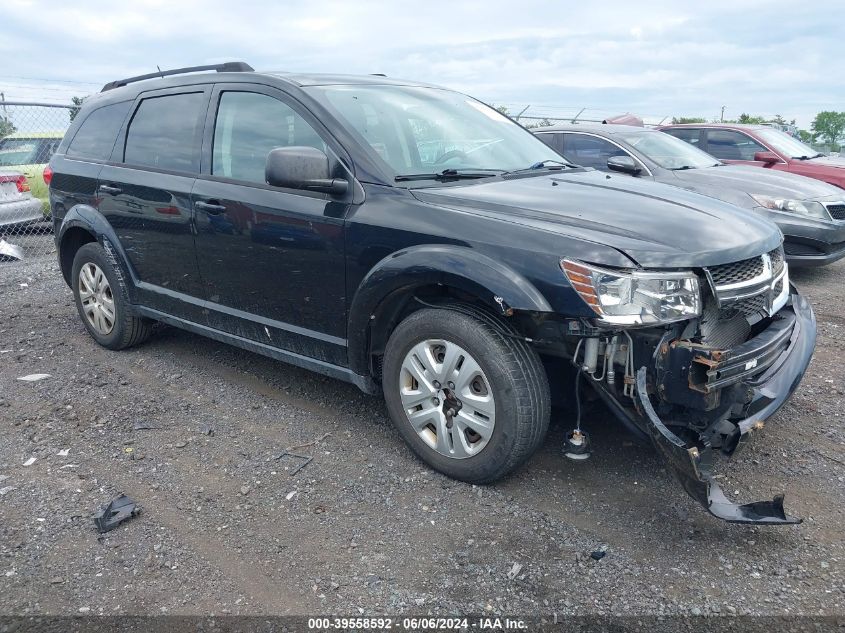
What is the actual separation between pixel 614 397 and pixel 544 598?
0.83 meters

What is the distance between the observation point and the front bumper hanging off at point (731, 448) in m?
2.59

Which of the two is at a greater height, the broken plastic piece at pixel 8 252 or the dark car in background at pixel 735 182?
the dark car in background at pixel 735 182

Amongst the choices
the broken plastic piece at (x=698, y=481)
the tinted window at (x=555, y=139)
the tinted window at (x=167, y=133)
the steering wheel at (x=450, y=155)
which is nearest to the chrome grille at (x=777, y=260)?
the broken plastic piece at (x=698, y=481)

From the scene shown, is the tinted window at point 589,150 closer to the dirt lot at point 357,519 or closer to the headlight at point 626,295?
the dirt lot at point 357,519

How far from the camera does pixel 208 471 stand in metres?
3.43

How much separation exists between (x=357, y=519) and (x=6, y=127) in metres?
9.96

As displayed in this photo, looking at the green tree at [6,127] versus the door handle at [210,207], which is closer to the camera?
the door handle at [210,207]

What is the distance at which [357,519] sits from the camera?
2.99 meters

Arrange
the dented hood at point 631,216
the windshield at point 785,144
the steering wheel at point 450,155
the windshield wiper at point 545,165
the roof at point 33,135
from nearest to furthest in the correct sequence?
1. the dented hood at point 631,216
2. the steering wheel at point 450,155
3. the windshield wiper at point 545,165
4. the windshield at point 785,144
5. the roof at point 33,135

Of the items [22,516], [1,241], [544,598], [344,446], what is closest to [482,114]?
[344,446]

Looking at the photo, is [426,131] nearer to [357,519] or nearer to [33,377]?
[357,519]

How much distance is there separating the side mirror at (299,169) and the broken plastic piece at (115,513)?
161cm

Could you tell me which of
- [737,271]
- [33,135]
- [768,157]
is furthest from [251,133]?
[33,135]

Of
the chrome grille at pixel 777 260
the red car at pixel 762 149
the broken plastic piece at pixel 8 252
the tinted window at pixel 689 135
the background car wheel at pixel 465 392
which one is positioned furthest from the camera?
the tinted window at pixel 689 135
